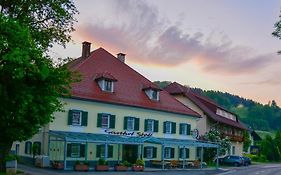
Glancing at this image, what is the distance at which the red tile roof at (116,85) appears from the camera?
43156 millimetres

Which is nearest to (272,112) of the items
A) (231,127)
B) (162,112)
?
(231,127)

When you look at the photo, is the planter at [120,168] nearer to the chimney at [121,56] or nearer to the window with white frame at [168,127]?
the window with white frame at [168,127]

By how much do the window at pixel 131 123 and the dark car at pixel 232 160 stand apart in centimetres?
1689

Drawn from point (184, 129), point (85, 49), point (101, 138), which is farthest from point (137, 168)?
point (85, 49)

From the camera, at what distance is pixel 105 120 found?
4388 cm

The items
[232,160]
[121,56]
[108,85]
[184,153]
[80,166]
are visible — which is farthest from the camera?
[232,160]

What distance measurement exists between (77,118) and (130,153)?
8039 mm

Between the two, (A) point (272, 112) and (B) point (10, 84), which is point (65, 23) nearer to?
(B) point (10, 84)

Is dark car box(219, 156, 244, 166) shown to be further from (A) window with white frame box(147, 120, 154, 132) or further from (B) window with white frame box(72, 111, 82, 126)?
(B) window with white frame box(72, 111, 82, 126)

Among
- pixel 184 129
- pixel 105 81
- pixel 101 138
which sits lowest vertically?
pixel 101 138

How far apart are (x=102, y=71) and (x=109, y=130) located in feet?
21.3

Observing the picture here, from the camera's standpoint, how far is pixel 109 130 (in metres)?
43.9

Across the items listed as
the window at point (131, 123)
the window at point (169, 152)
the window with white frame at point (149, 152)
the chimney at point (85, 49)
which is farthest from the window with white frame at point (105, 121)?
the window at point (169, 152)

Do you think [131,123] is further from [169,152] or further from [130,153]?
[169,152]
